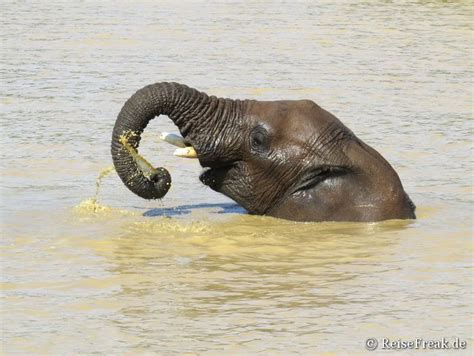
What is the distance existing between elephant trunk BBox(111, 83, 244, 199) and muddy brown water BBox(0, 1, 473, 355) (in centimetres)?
40

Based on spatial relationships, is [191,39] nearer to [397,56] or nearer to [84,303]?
[397,56]

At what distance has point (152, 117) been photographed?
1169cm

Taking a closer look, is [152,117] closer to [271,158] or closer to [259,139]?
[259,139]

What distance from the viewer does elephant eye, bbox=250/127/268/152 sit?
11836 millimetres

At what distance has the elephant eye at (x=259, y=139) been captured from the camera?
38.8ft

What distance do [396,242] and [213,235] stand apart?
1.48 meters

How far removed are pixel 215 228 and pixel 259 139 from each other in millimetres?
829

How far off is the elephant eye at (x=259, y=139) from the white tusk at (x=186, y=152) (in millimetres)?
492

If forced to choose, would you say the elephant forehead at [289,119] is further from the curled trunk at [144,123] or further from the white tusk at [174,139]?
the white tusk at [174,139]

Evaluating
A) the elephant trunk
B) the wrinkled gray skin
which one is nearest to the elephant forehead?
the wrinkled gray skin

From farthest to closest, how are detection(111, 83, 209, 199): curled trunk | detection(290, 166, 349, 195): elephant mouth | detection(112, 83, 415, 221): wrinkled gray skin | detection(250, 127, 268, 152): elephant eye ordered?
detection(290, 166, 349, 195): elephant mouth < detection(250, 127, 268, 152): elephant eye < detection(112, 83, 415, 221): wrinkled gray skin < detection(111, 83, 209, 199): curled trunk

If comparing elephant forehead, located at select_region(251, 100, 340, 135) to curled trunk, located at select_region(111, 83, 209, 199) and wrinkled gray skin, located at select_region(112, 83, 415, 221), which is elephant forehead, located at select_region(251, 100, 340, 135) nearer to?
wrinkled gray skin, located at select_region(112, 83, 415, 221)

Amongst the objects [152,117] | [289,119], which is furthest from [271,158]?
[152,117]

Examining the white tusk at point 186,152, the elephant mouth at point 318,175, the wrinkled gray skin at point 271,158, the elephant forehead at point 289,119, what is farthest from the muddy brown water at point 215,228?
the elephant forehead at point 289,119
